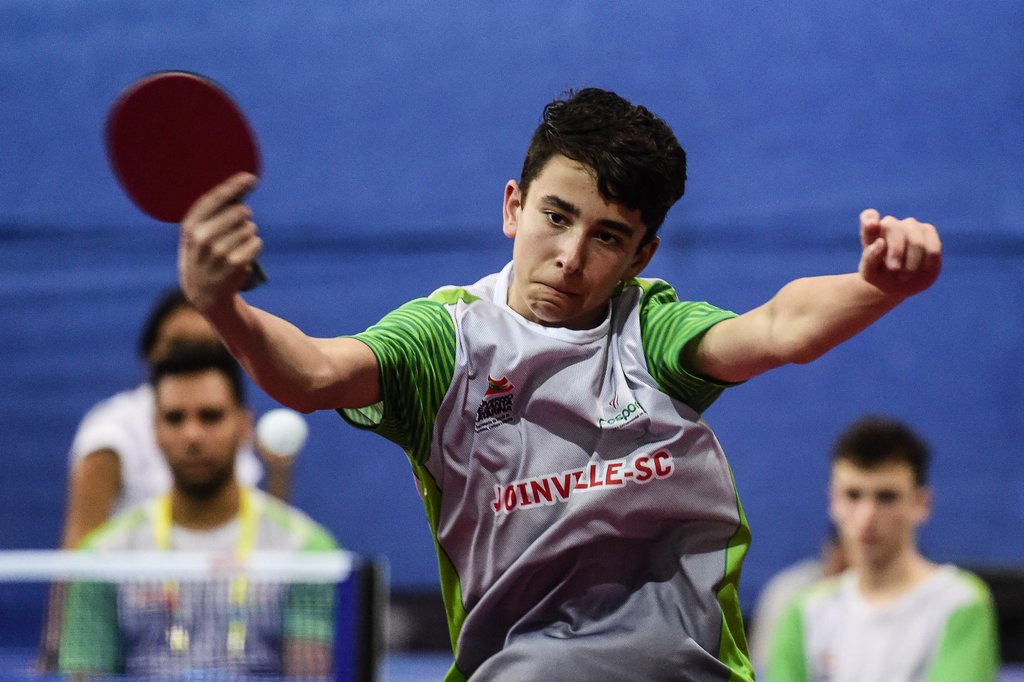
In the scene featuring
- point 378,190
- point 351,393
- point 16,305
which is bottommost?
point 351,393

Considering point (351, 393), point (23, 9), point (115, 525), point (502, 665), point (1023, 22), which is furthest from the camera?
point (23, 9)

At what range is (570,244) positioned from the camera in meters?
2.45

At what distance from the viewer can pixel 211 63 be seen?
24.5 ft

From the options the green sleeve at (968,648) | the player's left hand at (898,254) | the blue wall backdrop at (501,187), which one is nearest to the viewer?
the player's left hand at (898,254)

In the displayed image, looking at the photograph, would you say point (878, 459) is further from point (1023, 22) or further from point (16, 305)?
point (16, 305)

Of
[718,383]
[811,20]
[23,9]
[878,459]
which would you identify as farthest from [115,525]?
[811,20]

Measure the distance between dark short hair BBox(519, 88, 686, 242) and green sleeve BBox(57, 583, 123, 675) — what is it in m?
2.47

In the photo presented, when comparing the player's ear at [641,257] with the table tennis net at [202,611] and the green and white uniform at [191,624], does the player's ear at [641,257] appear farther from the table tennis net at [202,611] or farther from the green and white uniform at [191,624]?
the green and white uniform at [191,624]

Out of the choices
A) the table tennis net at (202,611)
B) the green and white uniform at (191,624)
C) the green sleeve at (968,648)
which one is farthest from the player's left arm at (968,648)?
the green and white uniform at (191,624)

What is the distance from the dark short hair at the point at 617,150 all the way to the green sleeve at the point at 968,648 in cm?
275

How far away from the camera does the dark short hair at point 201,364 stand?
5191 mm

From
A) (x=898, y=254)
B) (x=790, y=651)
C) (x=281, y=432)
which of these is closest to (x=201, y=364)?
(x=281, y=432)

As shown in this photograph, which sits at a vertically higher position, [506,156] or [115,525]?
[506,156]

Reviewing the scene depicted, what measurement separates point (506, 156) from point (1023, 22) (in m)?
2.67
